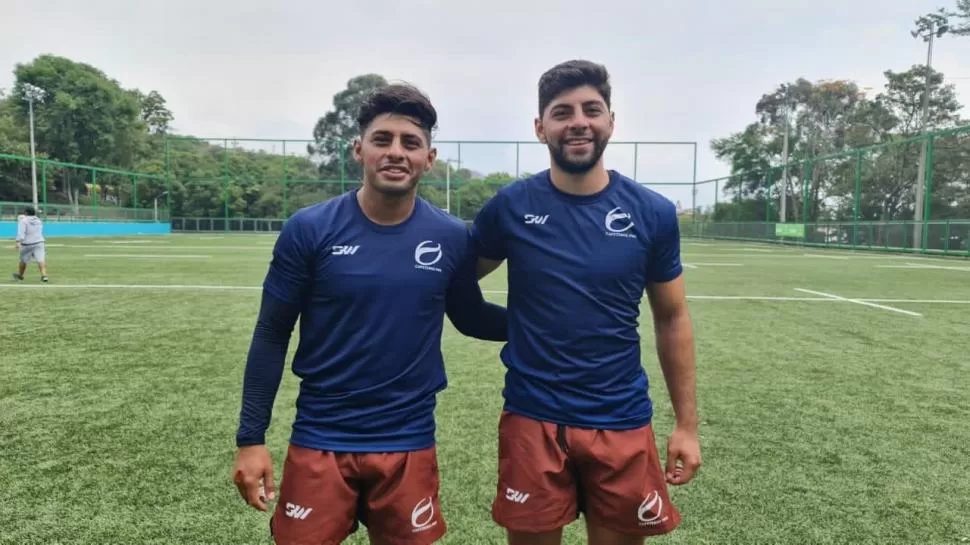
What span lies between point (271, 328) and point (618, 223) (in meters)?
1.11

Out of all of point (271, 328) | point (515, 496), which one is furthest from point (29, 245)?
point (515, 496)

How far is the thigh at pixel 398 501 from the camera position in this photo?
1803 mm

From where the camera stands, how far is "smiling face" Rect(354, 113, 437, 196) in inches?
72.8

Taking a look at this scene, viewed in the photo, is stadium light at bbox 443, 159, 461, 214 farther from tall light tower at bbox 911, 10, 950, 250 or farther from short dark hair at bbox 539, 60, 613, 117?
short dark hair at bbox 539, 60, 613, 117

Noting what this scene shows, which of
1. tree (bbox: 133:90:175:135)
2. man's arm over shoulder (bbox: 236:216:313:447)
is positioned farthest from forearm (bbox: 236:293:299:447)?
tree (bbox: 133:90:175:135)

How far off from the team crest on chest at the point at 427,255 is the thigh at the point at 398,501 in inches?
22.1

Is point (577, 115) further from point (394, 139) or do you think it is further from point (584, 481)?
point (584, 481)

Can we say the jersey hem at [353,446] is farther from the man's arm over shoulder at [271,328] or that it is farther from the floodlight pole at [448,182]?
the floodlight pole at [448,182]

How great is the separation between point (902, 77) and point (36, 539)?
162ft

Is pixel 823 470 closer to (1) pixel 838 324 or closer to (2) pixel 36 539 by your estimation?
(2) pixel 36 539

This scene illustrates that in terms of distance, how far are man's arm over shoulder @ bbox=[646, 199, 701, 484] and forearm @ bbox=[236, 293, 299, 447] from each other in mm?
1171

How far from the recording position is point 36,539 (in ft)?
8.20

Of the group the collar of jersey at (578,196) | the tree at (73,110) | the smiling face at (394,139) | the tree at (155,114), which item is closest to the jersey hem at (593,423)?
the collar of jersey at (578,196)

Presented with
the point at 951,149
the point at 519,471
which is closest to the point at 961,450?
the point at 519,471
